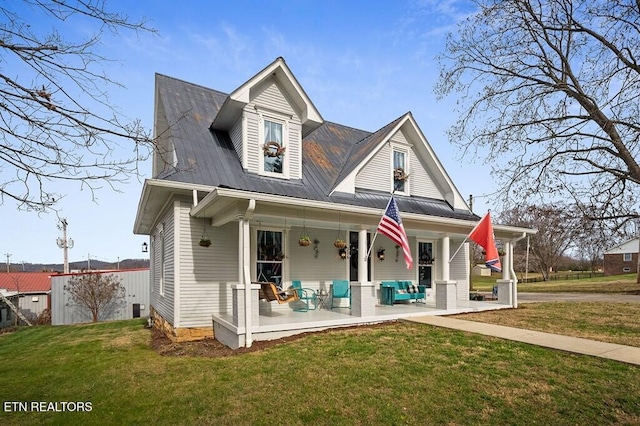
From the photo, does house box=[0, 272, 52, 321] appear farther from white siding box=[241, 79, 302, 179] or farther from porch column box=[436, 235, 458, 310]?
porch column box=[436, 235, 458, 310]

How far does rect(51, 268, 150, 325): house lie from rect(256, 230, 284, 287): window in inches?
523

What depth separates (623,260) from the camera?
4812 cm

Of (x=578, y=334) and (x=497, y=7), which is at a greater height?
(x=497, y=7)

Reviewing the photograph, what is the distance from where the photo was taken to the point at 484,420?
4.32m

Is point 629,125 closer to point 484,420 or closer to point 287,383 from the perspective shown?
point 484,420

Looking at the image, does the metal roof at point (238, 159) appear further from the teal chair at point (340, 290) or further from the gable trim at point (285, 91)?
the teal chair at point (340, 290)

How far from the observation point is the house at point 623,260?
1842 inches

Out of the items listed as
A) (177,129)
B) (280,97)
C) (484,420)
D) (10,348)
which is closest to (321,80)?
(280,97)

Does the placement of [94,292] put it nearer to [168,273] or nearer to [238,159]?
[168,273]

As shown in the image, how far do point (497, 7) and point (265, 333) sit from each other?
382 inches

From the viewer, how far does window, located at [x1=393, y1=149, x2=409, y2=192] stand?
43.3ft

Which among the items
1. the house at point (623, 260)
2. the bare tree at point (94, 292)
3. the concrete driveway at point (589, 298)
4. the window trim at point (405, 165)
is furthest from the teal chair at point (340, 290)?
the house at point (623, 260)

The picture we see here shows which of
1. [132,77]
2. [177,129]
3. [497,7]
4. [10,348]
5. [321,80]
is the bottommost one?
[10,348]

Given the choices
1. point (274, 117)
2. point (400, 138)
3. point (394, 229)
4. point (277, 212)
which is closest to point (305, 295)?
point (277, 212)
